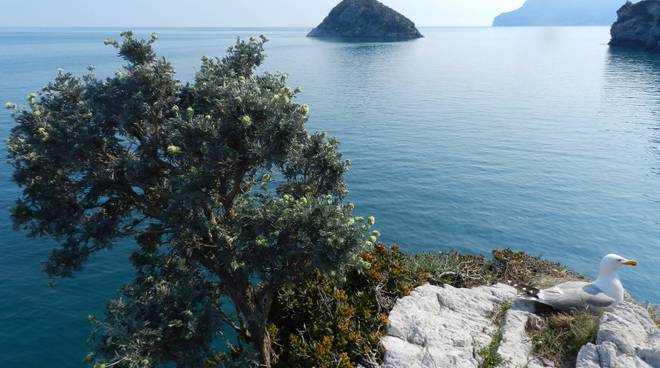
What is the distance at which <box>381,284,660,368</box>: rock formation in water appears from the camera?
40.9 ft

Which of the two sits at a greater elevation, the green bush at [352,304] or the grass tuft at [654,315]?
the green bush at [352,304]

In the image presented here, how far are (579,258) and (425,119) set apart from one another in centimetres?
3488

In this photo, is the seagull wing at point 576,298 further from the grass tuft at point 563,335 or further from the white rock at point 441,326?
the white rock at point 441,326

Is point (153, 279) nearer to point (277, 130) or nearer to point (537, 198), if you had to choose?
point (277, 130)

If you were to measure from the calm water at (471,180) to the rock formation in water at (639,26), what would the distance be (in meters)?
72.8

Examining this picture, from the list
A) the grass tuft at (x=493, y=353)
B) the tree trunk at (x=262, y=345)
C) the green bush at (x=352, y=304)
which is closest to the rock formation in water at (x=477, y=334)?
the grass tuft at (x=493, y=353)

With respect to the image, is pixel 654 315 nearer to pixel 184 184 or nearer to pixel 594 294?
pixel 594 294

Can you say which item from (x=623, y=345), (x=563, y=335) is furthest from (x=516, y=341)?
Answer: (x=623, y=345)

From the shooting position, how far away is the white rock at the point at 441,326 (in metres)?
13.0

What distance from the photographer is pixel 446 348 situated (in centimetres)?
1339

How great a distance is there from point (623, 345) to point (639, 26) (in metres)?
175

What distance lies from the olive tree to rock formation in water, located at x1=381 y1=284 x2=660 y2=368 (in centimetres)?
385

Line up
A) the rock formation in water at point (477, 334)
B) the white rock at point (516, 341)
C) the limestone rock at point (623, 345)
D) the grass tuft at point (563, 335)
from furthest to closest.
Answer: the grass tuft at point (563, 335), the white rock at point (516, 341), the rock formation in water at point (477, 334), the limestone rock at point (623, 345)

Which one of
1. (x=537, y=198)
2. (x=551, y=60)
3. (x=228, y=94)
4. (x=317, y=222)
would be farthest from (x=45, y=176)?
(x=551, y=60)
